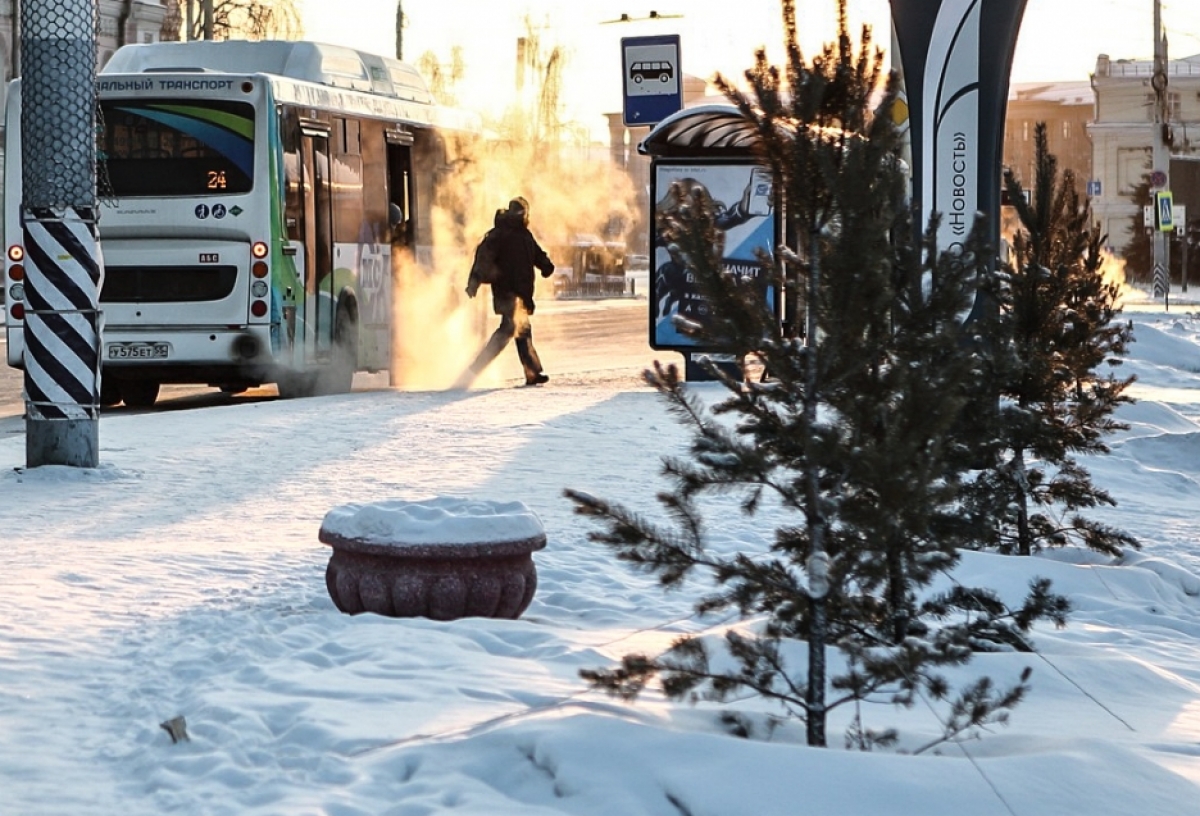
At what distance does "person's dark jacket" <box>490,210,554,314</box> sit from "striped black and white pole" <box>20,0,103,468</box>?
8.56 metres

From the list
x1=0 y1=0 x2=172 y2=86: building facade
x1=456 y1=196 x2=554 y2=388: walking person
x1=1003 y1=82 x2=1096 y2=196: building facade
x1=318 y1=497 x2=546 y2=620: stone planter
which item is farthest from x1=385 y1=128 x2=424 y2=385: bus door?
x1=1003 y1=82 x2=1096 y2=196: building facade

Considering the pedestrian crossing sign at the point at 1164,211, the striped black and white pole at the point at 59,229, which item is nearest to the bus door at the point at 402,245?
the striped black and white pole at the point at 59,229

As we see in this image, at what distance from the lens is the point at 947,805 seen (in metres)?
5.18

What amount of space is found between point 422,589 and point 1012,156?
146051 millimetres

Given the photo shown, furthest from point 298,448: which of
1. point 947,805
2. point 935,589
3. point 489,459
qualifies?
point 947,805

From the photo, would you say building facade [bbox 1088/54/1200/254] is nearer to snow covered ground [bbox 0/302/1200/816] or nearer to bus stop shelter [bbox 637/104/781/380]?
bus stop shelter [bbox 637/104/781/380]

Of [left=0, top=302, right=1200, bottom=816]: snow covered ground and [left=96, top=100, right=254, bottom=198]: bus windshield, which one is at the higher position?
[left=96, top=100, right=254, bottom=198]: bus windshield

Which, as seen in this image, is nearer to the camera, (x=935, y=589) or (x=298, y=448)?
(x=935, y=589)

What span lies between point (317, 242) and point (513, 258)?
2450 mm

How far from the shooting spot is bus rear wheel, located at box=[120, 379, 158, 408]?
66.1ft

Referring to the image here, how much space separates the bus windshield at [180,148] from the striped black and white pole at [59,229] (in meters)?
5.80

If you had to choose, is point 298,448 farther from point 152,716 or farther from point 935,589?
point 152,716

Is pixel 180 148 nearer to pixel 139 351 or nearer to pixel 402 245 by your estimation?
pixel 139 351

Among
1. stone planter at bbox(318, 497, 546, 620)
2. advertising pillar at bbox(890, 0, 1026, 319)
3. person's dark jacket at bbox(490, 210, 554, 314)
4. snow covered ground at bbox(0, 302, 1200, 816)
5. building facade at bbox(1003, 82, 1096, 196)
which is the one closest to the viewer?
snow covered ground at bbox(0, 302, 1200, 816)
